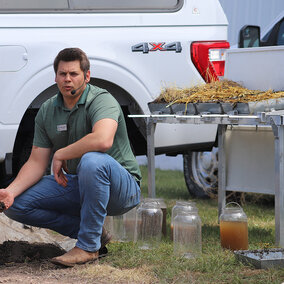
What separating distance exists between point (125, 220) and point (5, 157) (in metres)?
1.05

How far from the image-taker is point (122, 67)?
597 cm

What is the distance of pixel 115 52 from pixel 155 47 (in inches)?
13.7

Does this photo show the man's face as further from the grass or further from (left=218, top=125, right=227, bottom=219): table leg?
(left=218, top=125, right=227, bottom=219): table leg

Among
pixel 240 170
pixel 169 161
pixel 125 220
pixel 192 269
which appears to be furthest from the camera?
pixel 169 161

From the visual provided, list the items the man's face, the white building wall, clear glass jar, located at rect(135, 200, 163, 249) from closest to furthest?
the man's face < clear glass jar, located at rect(135, 200, 163, 249) < the white building wall

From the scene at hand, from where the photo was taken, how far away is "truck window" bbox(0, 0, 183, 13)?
5816 millimetres

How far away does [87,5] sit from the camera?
6.03 metres

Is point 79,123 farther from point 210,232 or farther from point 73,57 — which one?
point 210,232

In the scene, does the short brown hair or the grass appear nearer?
the grass

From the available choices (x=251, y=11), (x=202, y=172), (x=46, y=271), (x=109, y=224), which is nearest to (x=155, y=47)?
(x=109, y=224)

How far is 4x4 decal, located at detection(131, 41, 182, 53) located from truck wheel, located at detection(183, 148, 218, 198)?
2.01 metres

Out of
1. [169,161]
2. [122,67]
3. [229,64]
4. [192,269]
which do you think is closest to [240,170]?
[229,64]

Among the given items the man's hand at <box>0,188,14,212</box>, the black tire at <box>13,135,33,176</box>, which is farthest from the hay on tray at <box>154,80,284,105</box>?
the man's hand at <box>0,188,14,212</box>

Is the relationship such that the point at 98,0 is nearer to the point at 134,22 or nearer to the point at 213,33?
the point at 134,22
